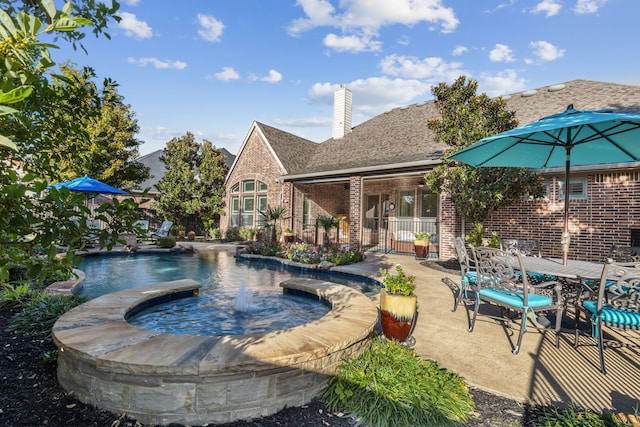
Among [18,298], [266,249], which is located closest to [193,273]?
[266,249]

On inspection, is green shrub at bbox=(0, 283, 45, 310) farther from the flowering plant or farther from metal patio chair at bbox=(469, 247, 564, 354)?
metal patio chair at bbox=(469, 247, 564, 354)

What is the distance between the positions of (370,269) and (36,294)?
6721 mm

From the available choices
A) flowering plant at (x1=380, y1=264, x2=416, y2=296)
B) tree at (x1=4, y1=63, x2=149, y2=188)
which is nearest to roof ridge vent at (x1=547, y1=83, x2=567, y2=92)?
flowering plant at (x1=380, y1=264, x2=416, y2=296)

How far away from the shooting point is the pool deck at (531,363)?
2643 mm

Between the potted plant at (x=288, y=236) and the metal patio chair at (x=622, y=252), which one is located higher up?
→ the metal patio chair at (x=622, y=252)

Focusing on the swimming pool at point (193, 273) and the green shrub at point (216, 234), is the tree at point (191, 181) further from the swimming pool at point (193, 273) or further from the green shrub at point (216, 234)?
the swimming pool at point (193, 273)

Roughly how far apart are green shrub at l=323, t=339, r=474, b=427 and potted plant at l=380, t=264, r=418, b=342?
0.43 m

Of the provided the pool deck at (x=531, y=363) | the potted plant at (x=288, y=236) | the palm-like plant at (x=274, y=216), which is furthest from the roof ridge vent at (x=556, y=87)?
the potted plant at (x=288, y=236)

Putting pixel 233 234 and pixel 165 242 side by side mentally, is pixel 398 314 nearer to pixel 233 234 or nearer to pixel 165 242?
pixel 165 242

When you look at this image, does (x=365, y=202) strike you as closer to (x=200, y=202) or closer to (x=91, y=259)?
(x=200, y=202)

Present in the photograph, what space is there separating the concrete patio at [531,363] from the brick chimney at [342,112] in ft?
44.6

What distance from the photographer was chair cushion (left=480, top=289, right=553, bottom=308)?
140 inches

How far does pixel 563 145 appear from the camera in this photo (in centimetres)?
431

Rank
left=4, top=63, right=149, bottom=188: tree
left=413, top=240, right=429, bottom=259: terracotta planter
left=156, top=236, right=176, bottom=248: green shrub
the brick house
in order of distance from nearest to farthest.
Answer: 1. left=4, top=63, right=149, bottom=188: tree
2. the brick house
3. left=413, top=240, right=429, bottom=259: terracotta planter
4. left=156, top=236, right=176, bottom=248: green shrub
